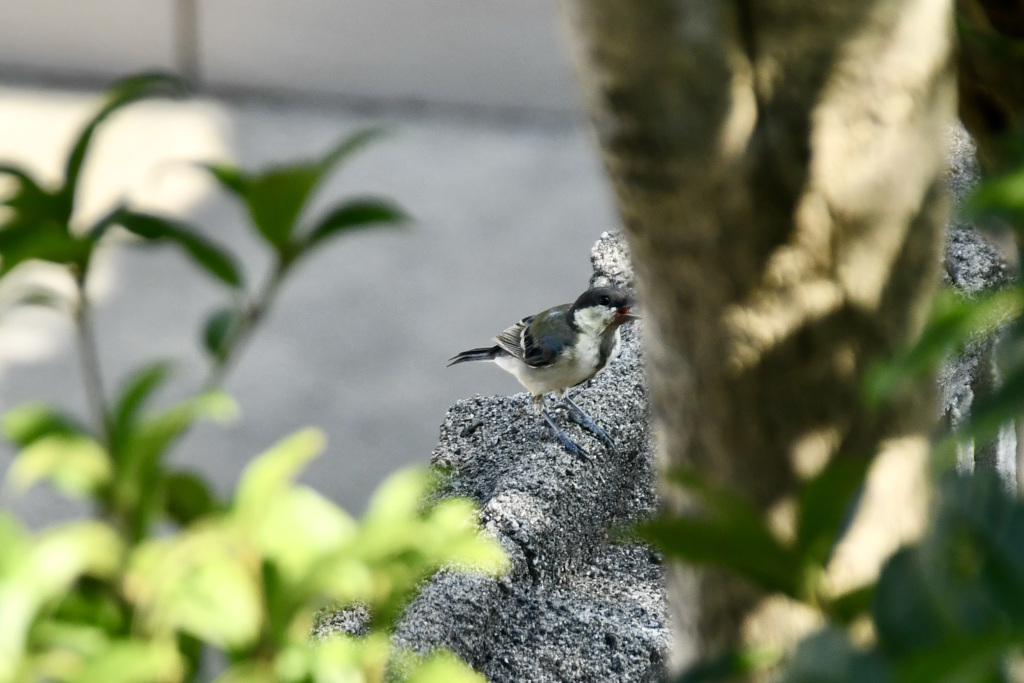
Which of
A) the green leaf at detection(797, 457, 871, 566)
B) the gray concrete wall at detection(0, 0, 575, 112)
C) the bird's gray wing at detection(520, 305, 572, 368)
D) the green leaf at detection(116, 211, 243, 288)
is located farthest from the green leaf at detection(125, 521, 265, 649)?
the gray concrete wall at detection(0, 0, 575, 112)

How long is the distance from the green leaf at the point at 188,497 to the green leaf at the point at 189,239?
82 mm

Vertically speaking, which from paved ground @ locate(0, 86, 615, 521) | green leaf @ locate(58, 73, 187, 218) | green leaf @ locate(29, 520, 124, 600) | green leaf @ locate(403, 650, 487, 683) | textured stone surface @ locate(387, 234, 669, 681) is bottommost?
paved ground @ locate(0, 86, 615, 521)

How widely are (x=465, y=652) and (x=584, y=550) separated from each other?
0.41 meters

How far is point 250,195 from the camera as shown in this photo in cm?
42

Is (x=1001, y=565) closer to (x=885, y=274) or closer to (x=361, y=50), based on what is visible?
(x=885, y=274)

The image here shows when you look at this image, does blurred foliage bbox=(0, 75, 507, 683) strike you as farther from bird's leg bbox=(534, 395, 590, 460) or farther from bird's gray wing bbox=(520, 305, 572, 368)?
bird's gray wing bbox=(520, 305, 572, 368)

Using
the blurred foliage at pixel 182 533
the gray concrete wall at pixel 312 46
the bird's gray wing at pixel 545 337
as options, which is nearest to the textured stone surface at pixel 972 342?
the bird's gray wing at pixel 545 337

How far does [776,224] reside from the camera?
2.02 ft

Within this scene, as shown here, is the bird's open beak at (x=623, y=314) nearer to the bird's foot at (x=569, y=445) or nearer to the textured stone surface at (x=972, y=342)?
the bird's foot at (x=569, y=445)

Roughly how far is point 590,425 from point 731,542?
1598 millimetres

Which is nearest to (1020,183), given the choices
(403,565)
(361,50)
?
(403,565)

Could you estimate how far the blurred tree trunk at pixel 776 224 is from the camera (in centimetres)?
57

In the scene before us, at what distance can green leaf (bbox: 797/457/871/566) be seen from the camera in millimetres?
443

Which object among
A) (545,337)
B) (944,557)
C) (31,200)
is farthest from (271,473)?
(545,337)
